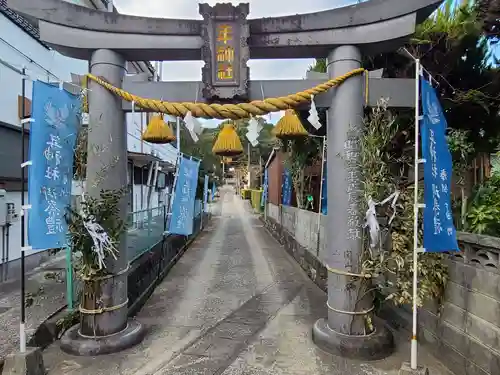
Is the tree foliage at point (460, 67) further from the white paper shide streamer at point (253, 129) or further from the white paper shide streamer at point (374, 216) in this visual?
the white paper shide streamer at point (253, 129)

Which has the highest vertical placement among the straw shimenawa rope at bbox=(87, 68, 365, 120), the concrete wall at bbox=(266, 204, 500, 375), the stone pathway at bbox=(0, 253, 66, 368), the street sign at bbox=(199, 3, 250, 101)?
the street sign at bbox=(199, 3, 250, 101)

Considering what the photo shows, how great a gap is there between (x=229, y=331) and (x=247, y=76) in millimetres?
3899

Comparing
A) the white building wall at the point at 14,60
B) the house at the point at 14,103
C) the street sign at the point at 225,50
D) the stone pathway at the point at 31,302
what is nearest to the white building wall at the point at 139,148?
the white building wall at the point at 14,60

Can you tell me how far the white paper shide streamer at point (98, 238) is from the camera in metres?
4.74

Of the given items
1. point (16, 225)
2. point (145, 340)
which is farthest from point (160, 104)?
point (16, 225)

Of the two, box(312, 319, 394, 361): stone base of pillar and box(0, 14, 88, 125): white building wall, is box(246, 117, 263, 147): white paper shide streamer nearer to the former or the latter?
box(312, 319, 394, 361): stone base of pillar

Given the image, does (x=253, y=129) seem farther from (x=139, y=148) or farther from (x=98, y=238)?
(x=139, y=148)

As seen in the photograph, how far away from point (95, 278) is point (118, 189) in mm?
1226

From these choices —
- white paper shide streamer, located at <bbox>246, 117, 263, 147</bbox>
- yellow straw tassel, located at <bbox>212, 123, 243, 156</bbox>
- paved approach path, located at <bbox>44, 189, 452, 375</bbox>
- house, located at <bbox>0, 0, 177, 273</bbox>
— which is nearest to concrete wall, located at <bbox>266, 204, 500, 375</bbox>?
paved approach path, located at <bbox>44, 189, 452, 375</bbox>

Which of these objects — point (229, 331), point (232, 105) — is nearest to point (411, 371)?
point (229, 331)

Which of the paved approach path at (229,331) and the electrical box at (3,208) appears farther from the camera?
the electrical box at (3,208)

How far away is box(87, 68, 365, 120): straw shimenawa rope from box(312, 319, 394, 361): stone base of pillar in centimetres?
315

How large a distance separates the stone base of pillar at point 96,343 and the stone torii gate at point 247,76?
0.04 ft

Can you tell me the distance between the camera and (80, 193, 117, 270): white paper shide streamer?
4.74m
